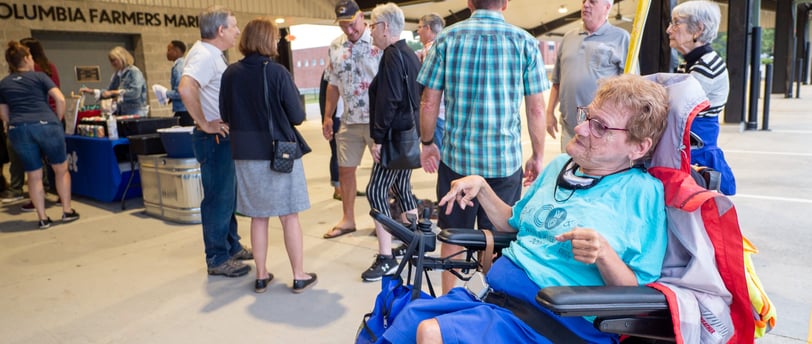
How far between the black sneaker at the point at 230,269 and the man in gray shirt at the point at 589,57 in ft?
6.86

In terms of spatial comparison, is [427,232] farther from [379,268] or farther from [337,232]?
[337,232]

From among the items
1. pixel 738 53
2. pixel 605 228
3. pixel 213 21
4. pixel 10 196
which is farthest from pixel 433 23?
pixel 738 53

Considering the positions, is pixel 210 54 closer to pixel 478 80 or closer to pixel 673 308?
pixel 478 80

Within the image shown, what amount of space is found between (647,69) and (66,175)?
5115mm

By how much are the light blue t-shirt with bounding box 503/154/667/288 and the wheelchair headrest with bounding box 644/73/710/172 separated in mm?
67

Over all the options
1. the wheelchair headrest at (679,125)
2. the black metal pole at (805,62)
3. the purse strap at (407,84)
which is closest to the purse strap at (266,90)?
the purse strap at (407,84)

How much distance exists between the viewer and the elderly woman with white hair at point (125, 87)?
5.79 metres

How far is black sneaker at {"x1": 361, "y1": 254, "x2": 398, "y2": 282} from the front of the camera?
123 inches

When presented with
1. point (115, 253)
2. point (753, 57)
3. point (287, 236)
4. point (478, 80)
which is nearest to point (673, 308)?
point (478, 80)

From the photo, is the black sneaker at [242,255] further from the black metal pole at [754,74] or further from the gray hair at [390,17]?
the black metal pole at [754,74]

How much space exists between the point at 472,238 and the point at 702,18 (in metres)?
1.57

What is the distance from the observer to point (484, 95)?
2.34 m

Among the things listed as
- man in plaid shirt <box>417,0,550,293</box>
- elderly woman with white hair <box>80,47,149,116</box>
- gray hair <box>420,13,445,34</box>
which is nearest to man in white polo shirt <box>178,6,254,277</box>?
man in plaid shirt <box>417,0,550,293</box>

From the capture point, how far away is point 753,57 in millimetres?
8266
